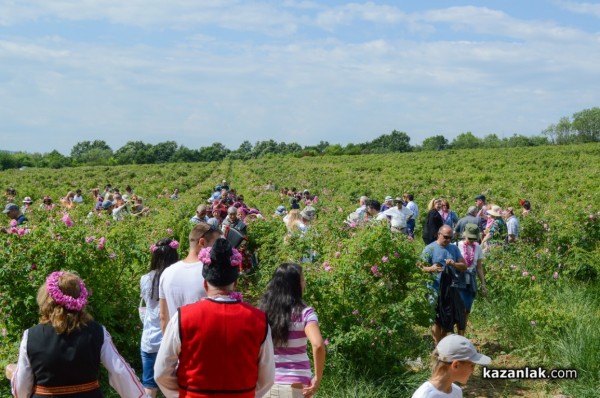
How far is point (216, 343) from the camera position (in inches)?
124

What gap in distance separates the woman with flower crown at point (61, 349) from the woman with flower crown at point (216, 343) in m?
0.35

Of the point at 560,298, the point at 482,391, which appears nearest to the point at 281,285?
the point at 482,391

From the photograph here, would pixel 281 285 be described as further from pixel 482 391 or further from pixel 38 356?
pixel 482 391

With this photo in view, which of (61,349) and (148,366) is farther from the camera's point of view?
(148,366)

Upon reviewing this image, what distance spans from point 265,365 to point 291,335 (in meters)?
0.63

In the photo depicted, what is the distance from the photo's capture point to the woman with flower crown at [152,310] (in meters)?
5.09

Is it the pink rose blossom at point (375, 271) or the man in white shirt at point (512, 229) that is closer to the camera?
the pink rose blossom at point (375, 271)

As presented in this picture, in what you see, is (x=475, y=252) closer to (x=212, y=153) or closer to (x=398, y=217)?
(x=398, y=217)

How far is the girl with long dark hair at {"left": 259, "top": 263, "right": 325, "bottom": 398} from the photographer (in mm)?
3973

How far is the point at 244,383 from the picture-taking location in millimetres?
3275

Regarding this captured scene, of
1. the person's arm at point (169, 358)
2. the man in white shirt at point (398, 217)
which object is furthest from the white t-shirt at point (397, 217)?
the person's arm at point (169, 358)

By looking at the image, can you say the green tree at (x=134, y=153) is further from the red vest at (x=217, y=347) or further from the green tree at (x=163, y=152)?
the red vest at (x=217, y=347)

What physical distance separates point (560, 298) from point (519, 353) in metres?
1.61

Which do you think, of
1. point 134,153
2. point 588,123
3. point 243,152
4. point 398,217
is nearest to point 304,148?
point 243,152
